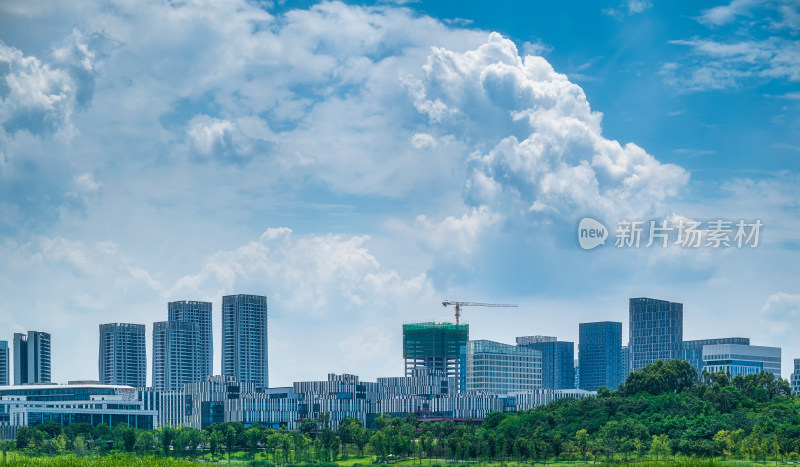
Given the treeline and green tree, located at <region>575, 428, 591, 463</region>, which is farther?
green tree, located at <region>575, 428, 591, 463</region>

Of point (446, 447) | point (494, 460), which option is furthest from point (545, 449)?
point (446, 447)

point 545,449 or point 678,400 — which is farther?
point 678,400

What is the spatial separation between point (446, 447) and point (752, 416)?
53.6 meters

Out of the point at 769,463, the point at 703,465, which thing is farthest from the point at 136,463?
the point at 769,463

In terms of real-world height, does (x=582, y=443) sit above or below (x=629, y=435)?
below

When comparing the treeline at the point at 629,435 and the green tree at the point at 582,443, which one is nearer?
the treeline at the point at 629,435

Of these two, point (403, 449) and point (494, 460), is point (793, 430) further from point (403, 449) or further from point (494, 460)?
point (403, 449)

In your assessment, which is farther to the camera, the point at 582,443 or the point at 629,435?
the point at 629,435

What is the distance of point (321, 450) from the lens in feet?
650

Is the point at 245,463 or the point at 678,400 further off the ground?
the point at 678,400

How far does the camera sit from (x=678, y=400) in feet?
623

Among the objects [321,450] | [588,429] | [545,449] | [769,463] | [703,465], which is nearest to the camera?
[703,465]

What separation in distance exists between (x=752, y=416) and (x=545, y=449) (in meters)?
35.2

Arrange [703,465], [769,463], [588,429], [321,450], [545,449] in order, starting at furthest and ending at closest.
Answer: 1. [321,450]
2. [588,429]
3. [545,449]
4. [769,463]
5. [703,465]
